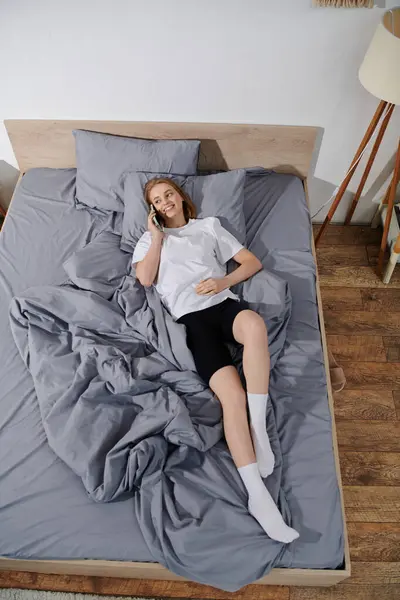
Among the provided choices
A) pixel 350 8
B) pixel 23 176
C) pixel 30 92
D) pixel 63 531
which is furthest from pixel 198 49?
pixel 63 531

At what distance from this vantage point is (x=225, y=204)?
1970 mm

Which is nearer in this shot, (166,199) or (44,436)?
(44,436)

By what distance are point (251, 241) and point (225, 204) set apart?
0.60 feet

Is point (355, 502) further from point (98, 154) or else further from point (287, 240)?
point (98, 154)

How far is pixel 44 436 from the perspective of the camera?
1.54 m

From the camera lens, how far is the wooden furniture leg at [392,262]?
2209mm

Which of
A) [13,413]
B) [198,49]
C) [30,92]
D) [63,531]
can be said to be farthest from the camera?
[30,92]

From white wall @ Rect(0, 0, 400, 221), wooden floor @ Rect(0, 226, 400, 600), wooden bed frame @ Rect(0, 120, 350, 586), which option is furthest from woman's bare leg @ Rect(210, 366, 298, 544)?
white wall @ Rect(0, 0, 400, 221)

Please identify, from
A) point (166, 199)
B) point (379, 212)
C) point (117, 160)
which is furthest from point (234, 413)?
point (379, 212)

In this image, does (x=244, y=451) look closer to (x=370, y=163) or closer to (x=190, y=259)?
(x=190, y=259)

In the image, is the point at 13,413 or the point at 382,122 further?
the point at 382,122

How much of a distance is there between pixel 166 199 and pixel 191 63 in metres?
0.58

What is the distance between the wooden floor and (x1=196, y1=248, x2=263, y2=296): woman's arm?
0.64 metres

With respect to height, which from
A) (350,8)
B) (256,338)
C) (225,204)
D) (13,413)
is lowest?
(13,413)
